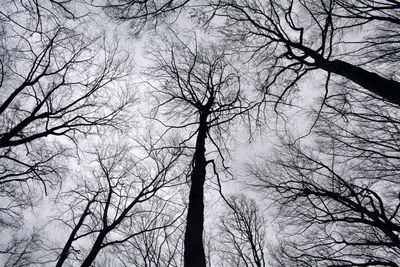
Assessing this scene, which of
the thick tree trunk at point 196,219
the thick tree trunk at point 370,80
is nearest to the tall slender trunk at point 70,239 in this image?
the thick tree trunk at point 196,219

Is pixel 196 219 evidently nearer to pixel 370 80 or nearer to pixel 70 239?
pixel 370 80

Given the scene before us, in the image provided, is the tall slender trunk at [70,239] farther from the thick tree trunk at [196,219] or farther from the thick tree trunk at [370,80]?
the thick tree trunk at [370,80]

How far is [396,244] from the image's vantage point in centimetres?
426

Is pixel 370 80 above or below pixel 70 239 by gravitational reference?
above

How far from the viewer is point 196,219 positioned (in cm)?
308

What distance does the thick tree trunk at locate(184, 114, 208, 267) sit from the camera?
2.64 meters

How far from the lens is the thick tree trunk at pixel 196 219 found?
8.65ft

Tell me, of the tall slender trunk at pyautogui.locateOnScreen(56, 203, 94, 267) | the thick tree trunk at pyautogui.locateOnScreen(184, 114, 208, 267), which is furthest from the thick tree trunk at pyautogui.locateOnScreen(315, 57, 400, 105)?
the tall slender trunk at pyautogui.locateOnScreen(56, 203, 94, 267)

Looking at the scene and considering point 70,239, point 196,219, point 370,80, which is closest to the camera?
point 196,219

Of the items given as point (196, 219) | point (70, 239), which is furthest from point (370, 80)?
point (70, 239)

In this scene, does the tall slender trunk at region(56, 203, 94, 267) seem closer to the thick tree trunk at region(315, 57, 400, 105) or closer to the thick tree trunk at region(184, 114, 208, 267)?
the thick tree trunk at region(184, 114, 208, 267)

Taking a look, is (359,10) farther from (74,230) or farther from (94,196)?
(74,230)

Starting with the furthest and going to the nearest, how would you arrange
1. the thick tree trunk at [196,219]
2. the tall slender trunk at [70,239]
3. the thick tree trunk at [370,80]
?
the tall slender trunk at [70,239] < the thick tree trunk at [370,80] < the thick tree trunk at [196,219]

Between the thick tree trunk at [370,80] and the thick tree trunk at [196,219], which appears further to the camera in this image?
the thick tree trunk at [370,80]
